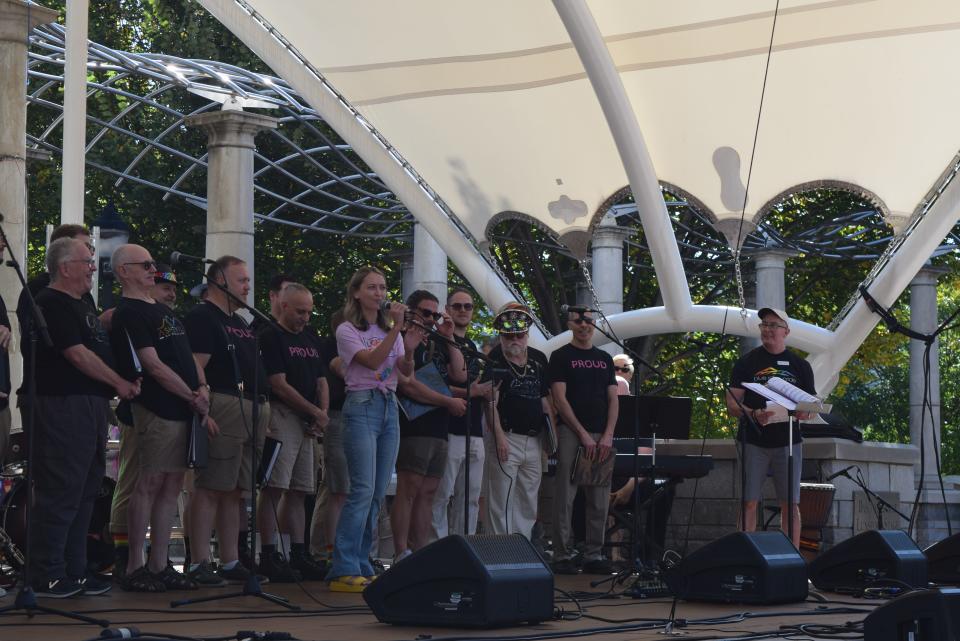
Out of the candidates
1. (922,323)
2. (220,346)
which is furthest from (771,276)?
(220,346)

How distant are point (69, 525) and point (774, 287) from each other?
17.8 metres

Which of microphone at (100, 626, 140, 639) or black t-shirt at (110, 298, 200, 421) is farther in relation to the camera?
black t-shirt at (110, 298, 200, 421)

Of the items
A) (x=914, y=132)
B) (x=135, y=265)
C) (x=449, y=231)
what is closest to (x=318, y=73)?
(x=449, y=231)

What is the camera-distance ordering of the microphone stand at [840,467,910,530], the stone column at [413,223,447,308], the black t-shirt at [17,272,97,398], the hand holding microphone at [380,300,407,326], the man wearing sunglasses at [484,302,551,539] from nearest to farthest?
the black t-shirt at [17,272,97,398] < the hand holding microphone at [380,300,407,326] < the man wearing sunglasses at [484,302,551,539] < the microphone stand at [840,467,910,530] < the stone column at [413,223,447,308]

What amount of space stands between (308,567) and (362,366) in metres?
1.74

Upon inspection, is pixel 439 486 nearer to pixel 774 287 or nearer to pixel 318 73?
pixel 318 73

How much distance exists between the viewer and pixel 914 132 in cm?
1534

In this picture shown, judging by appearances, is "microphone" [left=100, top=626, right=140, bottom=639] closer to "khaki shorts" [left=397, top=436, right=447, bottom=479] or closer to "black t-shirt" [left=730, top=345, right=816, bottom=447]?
"khaki shorts" [left=397, top=436, right=447, bottom=479]

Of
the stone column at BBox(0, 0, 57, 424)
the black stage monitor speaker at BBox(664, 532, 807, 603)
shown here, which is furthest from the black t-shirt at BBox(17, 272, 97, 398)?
the stone column at BBox(0, 0, 57, 424)

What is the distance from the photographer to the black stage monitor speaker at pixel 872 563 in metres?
9.46

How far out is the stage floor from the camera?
6.68 metres

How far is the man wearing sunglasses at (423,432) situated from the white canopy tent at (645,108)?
195 inches

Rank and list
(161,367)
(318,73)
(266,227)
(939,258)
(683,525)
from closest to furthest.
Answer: (161,367) < (683,525) < (318,73) < (939,258) < (266,227)

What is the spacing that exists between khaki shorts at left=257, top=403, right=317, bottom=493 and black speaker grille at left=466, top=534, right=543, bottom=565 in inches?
103
